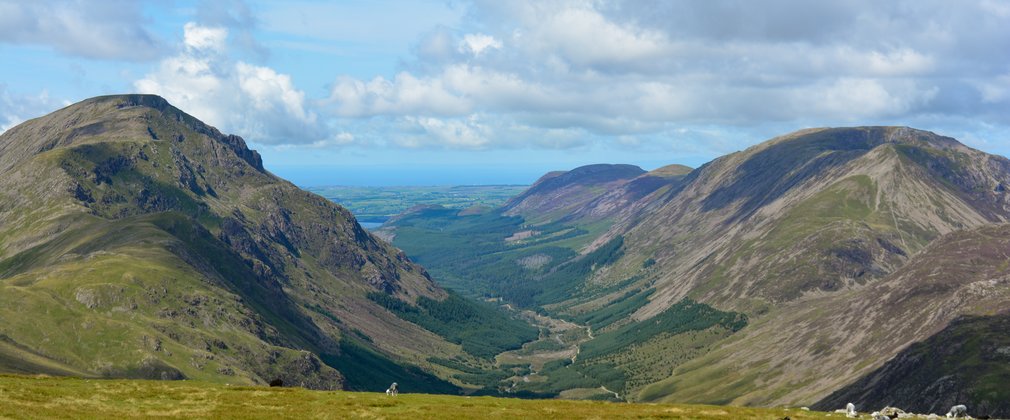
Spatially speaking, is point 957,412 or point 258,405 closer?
point 258,405

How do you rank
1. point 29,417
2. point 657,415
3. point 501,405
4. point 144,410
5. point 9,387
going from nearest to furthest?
1. point 29,417
2. point 144,410
3. point 9,387
4. point 657,415
5. point 501,405

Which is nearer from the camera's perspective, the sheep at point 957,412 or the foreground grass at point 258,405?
the foreground grass at point 258,405

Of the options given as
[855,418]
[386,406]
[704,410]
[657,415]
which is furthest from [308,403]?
[855,418]

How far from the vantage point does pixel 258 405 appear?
8319 cm

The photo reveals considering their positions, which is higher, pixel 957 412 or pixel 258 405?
pixel 258 405

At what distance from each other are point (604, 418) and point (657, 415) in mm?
6766

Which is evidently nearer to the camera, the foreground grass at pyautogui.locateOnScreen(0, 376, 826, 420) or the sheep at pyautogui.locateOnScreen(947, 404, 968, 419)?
the foreground grass at pyautogui.locateOnScreen(0, 376, 826, 420)

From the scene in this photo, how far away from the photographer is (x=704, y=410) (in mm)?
93188

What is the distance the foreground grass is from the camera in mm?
75938

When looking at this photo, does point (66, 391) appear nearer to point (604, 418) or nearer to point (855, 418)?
point (604, 418)

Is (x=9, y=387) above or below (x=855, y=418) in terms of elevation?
above

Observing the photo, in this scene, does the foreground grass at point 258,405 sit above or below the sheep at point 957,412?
above

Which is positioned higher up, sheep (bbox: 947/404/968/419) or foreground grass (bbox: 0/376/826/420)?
foreground grass (bbox: 0/376/826/420)

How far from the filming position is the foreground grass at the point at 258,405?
249 ft
